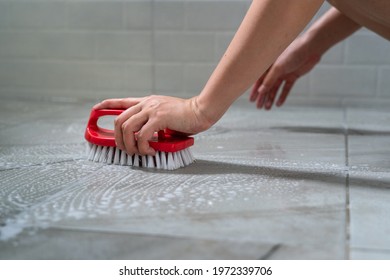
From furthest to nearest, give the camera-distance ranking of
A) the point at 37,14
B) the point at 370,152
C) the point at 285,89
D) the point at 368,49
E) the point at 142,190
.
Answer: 1. the point at 37,14
2. the point at 368,49
3. the point at 285,89
4. the point at 370,152
5. the point at 142,190

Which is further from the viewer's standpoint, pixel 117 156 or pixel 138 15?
pixel 138 15

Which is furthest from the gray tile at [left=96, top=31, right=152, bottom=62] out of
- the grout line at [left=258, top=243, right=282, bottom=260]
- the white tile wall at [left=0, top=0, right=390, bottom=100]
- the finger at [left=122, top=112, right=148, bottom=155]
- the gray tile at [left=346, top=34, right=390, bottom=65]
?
the grout line at [left=258, top=243, right=282, bottom=260]

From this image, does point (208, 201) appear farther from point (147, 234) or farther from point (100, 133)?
point (100, 133)

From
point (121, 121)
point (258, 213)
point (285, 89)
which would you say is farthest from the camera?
point (285, 89)

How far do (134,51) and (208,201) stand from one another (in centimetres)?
149

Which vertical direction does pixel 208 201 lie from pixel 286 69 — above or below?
below

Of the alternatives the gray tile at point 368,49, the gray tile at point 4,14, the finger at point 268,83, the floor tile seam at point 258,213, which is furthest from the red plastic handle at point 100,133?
the gray tile at point 4,14

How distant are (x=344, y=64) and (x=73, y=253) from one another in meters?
1.66

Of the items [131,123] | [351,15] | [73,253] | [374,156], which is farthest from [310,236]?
[351,15]

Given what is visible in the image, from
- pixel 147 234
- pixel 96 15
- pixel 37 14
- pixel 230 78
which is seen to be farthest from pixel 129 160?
pixel 37 14

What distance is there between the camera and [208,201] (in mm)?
844

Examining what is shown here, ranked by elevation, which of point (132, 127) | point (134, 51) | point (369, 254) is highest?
point (134, 51)

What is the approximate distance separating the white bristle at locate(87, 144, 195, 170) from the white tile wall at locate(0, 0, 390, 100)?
3.70 ft

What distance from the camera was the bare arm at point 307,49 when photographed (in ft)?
4.94
